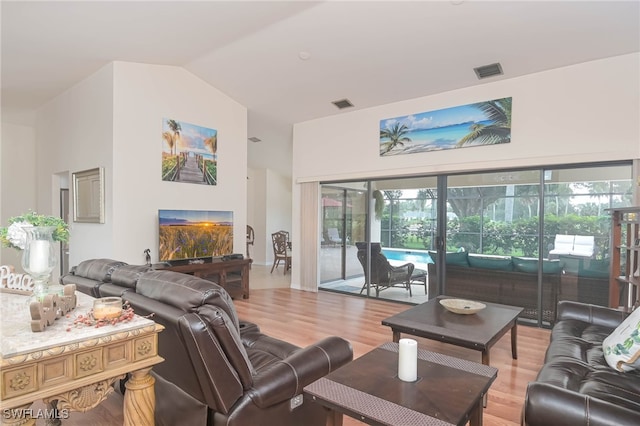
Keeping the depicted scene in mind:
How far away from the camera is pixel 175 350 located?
1.63 m

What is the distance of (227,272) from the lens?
18.2ft

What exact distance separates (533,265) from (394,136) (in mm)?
2690

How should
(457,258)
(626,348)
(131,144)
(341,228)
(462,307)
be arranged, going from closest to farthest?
(626,348), (462,307), (131,144), (457,258), (341,228)

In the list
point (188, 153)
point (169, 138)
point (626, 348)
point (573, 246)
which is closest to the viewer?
point (626, 348)

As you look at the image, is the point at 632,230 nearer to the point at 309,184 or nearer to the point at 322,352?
the point at 322,352

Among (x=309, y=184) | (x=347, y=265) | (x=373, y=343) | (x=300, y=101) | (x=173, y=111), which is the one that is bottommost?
(x=373, y=343)

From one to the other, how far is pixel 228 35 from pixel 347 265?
4161 millimetres

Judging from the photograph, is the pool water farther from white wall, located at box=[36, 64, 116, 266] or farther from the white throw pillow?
white wall, located at box=[36, 64, 116, 266]

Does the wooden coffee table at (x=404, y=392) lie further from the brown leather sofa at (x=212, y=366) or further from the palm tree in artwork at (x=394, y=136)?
the palm tree in artwork at (x=394, y=136)

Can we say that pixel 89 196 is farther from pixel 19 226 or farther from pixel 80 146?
pixel 19 226

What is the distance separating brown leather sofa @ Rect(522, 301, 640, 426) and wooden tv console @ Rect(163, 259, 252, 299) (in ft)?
14.2

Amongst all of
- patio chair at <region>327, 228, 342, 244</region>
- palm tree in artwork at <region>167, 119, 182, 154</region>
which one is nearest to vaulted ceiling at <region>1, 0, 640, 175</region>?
palm tree in artwork at <region>167, 119, 182, 154</region>

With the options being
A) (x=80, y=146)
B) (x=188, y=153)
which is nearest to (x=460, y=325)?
(x=188, y=153)

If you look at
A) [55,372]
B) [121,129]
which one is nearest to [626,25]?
[55,372]
